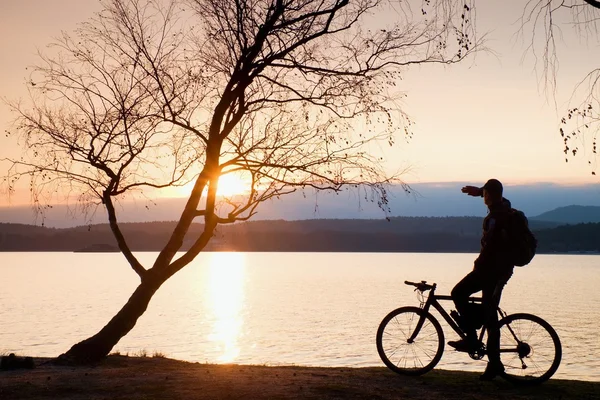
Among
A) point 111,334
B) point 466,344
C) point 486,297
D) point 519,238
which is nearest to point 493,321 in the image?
point 486,297

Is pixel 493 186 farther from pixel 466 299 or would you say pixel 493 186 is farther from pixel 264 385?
pixel 264 385

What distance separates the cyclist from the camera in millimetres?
9992

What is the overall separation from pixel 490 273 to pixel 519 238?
61 centimetres

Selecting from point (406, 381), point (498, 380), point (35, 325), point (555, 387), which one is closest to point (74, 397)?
point (406, 381)

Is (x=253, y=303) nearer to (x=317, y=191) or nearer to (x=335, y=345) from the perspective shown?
(x=335, y=345)

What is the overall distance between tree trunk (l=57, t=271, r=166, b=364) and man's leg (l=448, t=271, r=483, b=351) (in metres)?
5.85

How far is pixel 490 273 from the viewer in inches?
394

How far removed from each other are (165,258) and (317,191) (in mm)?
3348

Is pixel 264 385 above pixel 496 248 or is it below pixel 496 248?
below

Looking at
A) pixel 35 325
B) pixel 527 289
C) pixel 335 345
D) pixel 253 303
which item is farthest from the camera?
pixel 527 289

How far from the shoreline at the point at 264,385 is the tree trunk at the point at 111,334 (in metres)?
1.67

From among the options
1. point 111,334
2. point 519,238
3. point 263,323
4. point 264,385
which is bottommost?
point 263,323

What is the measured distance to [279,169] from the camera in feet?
49.6

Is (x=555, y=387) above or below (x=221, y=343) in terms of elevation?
above
